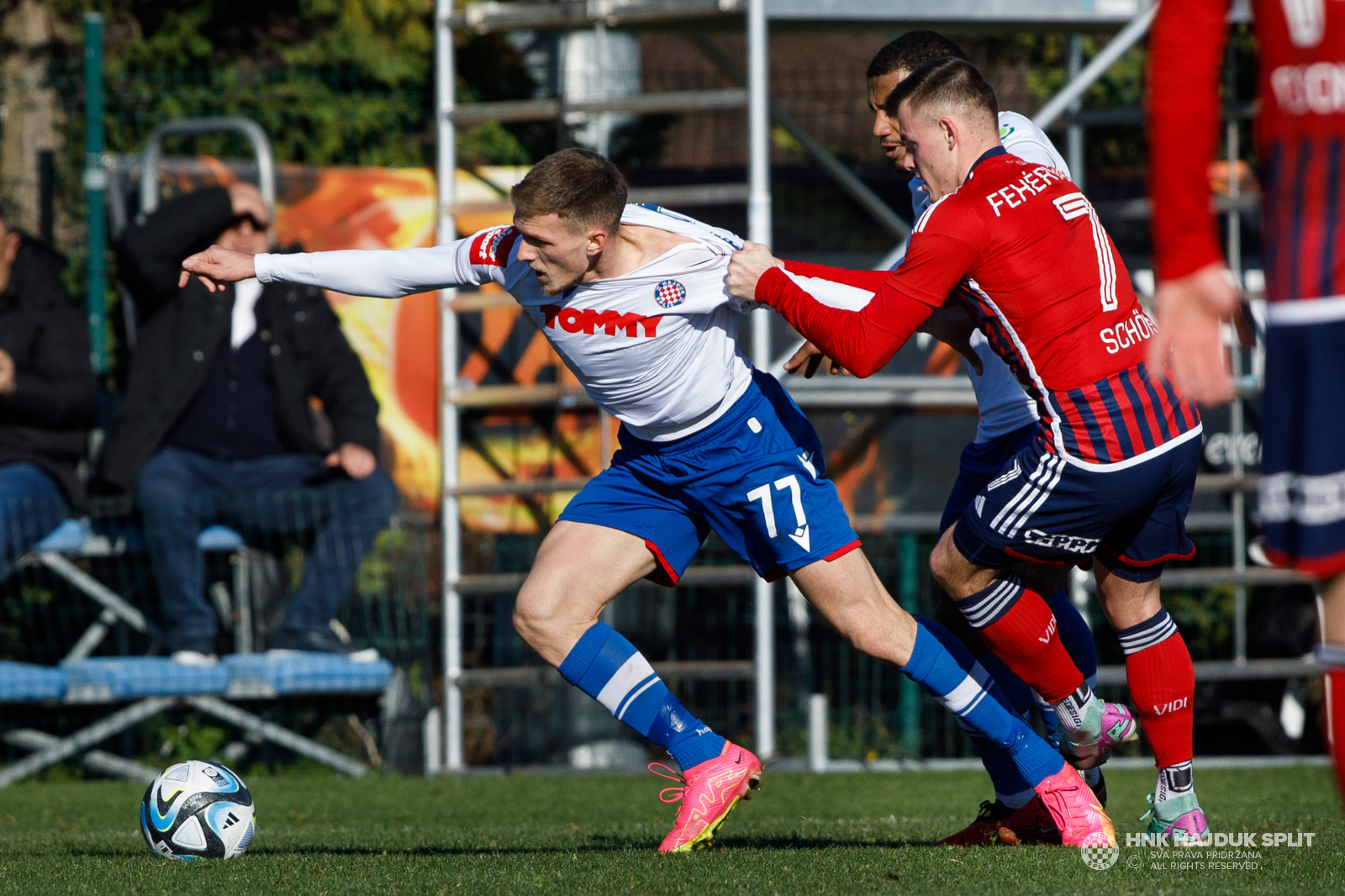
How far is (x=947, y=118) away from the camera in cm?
467

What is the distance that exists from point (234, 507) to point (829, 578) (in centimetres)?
475

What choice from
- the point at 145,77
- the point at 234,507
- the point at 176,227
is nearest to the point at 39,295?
the point at 176,227

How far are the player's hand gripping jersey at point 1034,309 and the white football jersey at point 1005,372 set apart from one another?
0.42m

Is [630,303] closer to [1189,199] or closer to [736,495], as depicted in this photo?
[736,495]

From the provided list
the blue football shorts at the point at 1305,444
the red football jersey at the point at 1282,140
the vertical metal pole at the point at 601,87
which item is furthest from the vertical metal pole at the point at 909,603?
the red football jersey at the point at 1282,140

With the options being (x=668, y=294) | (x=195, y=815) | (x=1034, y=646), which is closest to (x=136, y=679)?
(x=195, y=815)

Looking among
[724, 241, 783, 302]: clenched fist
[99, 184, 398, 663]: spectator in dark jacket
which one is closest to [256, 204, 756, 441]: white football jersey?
[724, 241, 783, 302]: clenched fist

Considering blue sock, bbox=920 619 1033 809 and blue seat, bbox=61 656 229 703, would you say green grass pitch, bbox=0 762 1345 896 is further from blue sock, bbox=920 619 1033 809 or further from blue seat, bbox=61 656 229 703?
blue seat, bbox=61 656 229 703

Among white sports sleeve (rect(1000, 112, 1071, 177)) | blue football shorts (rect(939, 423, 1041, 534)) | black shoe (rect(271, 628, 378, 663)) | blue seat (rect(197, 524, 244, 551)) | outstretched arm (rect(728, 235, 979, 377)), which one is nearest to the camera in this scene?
outstretched arm (rect(728, 235, 979, 377))

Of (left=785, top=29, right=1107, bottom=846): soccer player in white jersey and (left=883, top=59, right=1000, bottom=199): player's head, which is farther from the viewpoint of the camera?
(left=785, top=29, right=1107, bottom=846): soccer player in white jersey

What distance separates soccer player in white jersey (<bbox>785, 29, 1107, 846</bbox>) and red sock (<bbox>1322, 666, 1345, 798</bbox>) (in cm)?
182

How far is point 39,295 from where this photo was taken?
29.2ft

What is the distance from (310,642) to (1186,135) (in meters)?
6.54

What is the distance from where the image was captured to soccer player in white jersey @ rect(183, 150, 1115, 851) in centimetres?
488
